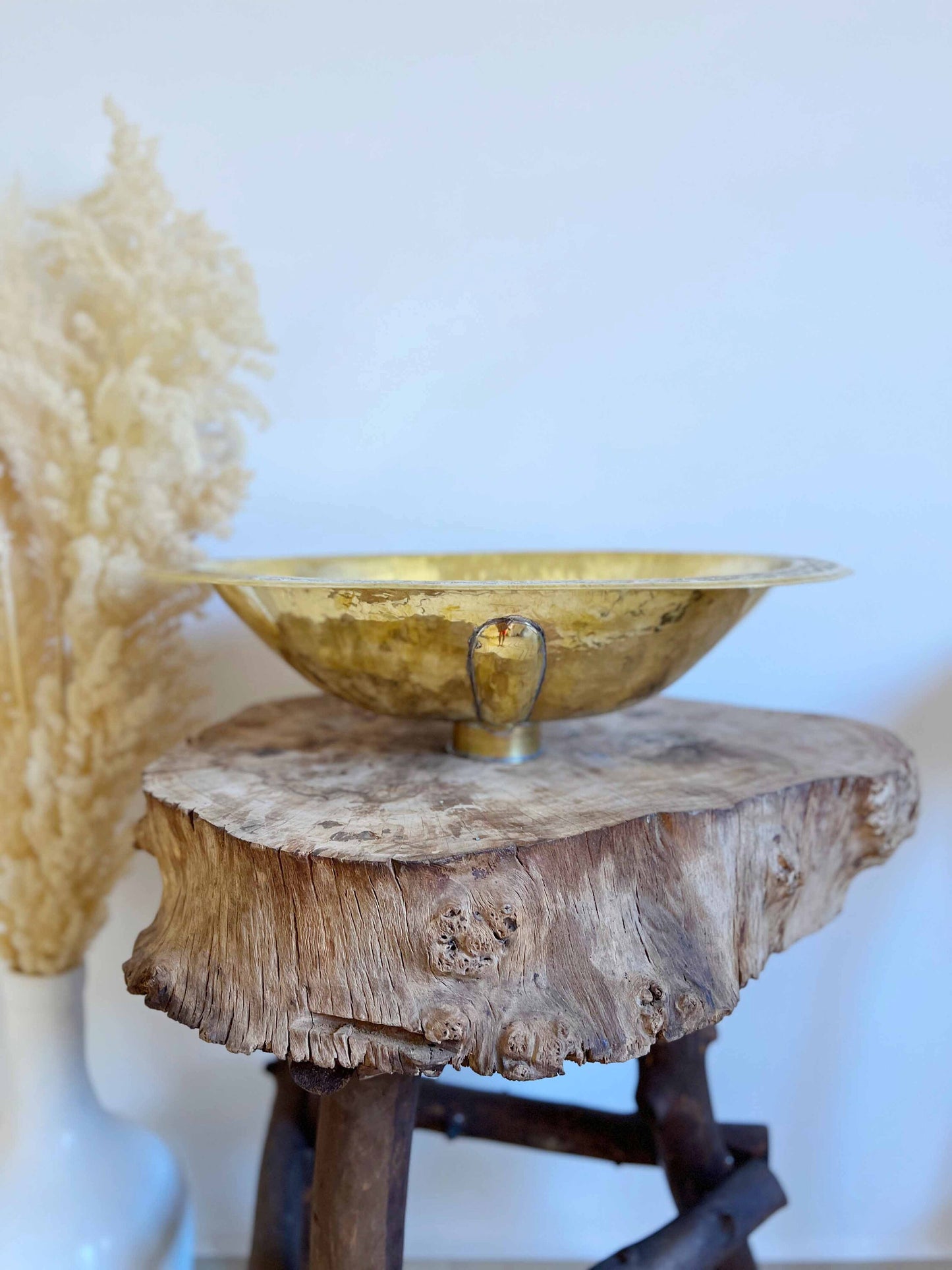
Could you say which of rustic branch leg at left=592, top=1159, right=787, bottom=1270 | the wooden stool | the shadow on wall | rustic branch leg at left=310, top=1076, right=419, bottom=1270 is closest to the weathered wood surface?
the wooden stool

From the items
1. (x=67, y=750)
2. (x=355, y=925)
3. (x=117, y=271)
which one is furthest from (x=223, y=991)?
(x=117, y=271)

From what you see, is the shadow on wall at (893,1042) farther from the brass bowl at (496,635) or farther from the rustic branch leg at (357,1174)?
the rustic branch leg at (357,1174)

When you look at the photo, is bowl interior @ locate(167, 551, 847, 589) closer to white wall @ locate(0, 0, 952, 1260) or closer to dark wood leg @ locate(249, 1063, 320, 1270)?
white wall @ locate(0, 0, 952, 1260)

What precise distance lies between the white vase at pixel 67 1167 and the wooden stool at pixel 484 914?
13cm

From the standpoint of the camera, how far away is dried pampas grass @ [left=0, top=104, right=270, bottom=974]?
83cm

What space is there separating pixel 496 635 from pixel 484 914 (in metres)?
0.18

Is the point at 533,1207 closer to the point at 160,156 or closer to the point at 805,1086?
the point at 805,1086

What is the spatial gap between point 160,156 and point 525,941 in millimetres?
924

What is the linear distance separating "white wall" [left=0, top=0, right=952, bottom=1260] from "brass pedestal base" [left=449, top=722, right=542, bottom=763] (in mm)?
374

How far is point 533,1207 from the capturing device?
1166 millimetres

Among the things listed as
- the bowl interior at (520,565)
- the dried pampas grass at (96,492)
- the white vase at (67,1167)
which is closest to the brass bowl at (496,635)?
the bowl interior at (520,565)

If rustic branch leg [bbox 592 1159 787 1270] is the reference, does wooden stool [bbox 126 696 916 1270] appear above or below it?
above

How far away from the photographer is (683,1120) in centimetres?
81

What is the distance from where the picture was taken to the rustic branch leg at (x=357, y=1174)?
608 mm
